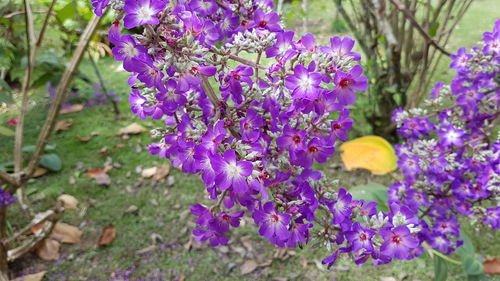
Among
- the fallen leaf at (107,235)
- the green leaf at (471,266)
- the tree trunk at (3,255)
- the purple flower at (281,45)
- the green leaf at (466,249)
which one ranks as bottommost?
the fallen leaf at (107,235)

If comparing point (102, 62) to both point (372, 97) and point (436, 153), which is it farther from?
point (436, 153)

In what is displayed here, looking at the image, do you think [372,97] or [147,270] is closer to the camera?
[147,270]

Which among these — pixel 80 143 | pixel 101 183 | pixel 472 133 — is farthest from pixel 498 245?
pixel 80 143

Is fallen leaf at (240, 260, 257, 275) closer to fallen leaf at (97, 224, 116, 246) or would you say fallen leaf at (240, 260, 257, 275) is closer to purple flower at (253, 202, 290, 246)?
fallen leaf at (97, 224, 116, 246)

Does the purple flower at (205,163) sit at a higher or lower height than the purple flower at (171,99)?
lower

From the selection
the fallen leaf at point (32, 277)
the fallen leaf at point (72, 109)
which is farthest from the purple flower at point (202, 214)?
the fallen leaf at point (72, 109)

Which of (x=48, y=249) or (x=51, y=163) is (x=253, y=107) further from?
(x=51, y=163)

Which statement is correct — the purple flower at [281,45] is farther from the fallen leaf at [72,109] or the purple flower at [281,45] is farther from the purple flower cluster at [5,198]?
the fallen leaf at [72,109]
